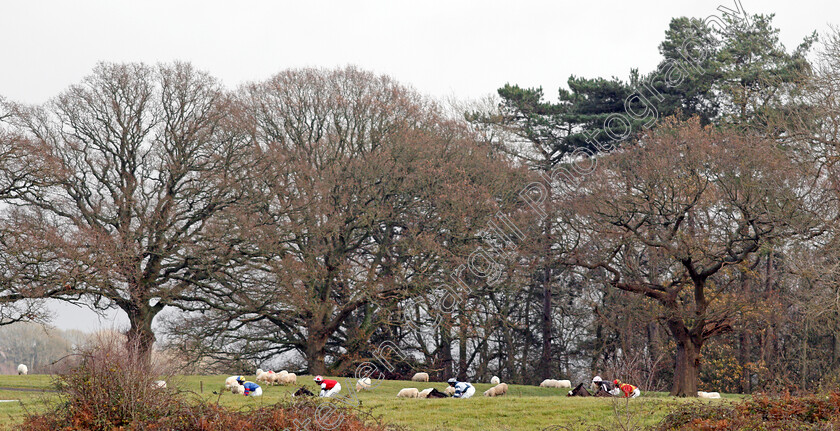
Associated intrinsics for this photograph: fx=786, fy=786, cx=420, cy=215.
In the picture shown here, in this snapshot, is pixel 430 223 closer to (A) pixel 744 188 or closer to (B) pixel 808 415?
(A) pixel 744 188

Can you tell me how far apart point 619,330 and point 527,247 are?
563 cm

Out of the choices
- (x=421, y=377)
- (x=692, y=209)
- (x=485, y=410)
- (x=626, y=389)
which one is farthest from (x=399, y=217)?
(x=626, y=389)

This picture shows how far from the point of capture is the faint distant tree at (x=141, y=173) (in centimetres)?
2683

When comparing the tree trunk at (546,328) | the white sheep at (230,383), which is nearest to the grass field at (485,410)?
the white sheep at (230,383)

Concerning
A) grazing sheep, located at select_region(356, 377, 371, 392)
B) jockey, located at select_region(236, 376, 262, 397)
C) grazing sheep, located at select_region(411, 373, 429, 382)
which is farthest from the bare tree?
jockey, located at select_region(236, 376, 262, 397)

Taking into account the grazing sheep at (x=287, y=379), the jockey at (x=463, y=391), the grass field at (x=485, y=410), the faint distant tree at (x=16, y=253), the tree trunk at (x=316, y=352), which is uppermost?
the faint distant tree at (x=16, y=253)

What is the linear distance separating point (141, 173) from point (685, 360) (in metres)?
20.4

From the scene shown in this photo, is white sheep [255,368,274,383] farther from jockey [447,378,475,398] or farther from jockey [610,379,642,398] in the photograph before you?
jockey [610,379,642,398]

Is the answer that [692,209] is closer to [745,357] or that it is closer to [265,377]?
[745,357]

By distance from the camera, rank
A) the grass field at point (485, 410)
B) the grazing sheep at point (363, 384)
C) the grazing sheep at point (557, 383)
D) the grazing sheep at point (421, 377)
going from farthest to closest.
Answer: the grazing sheep at point (421, 377)
the grazing sheep at point (557, 383)
the grazing sheep at point (363, 384)
the grass field at point (485, 410)

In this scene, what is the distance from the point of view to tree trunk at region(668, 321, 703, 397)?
24.5 metres

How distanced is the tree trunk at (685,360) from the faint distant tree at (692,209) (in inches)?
1.2

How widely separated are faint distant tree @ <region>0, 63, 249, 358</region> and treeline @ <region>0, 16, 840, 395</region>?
0.10m

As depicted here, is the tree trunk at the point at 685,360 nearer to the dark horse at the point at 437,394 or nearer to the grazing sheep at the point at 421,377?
the grazing sheep at the point at 421,377
